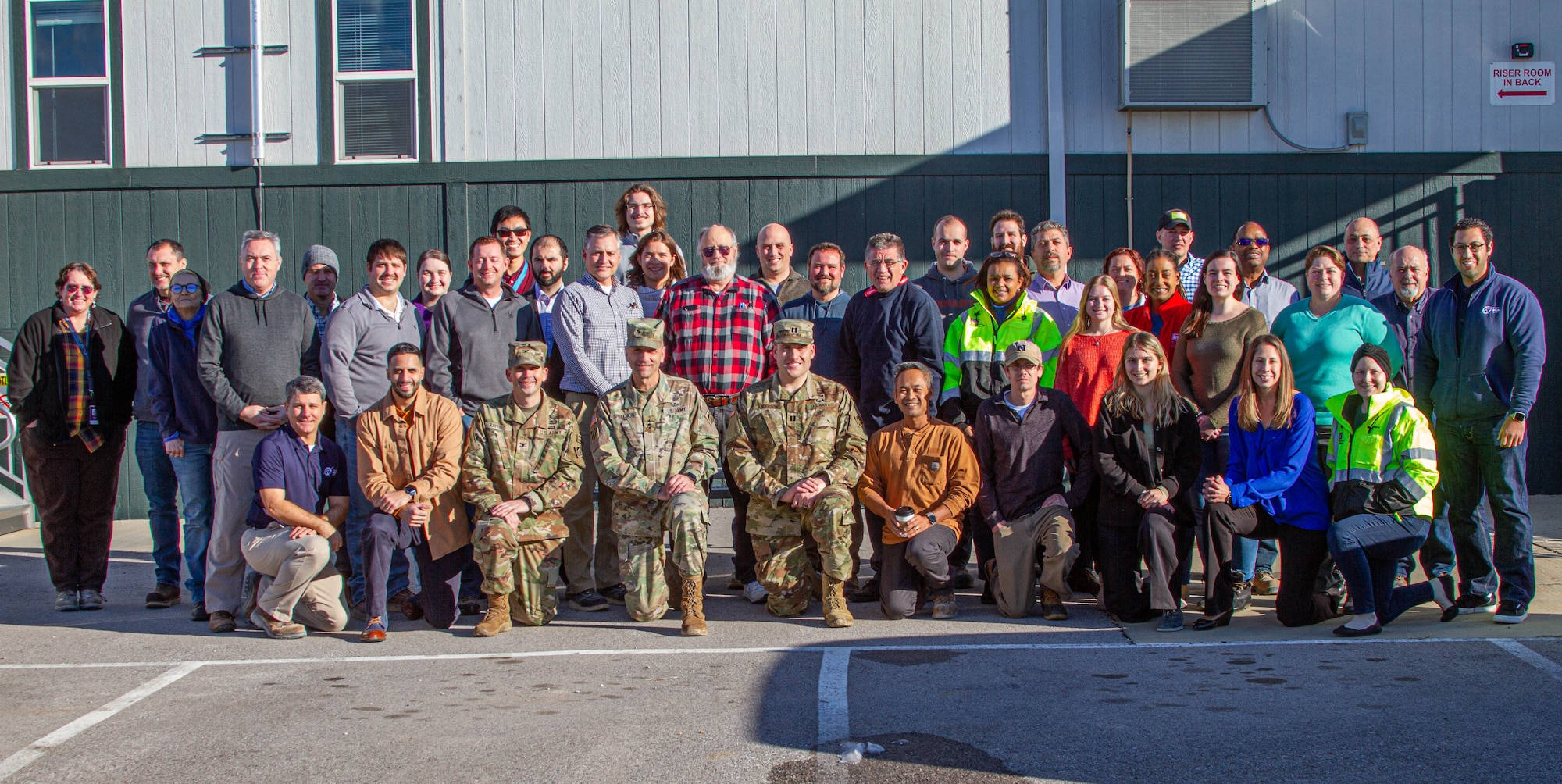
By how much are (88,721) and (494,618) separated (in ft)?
6.22

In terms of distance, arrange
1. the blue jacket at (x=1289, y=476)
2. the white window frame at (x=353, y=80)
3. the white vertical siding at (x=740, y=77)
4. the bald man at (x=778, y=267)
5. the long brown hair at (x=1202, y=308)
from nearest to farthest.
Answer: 1. the blue jacket at (x=1289, y=476)
2. the long brown hair at (x=1202, y=308)
3. the bald man at (x=778, y=267)
4. the white vertical siding at (x=740, y=77)
5. the white window frame at (x=353, y=80)

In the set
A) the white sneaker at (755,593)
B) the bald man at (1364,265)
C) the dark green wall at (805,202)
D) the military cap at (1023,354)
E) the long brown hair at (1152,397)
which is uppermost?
the dark green wall at (805,202)

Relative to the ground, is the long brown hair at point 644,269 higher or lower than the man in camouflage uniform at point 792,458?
higher

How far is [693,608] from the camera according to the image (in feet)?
20.1

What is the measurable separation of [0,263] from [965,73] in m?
8.11

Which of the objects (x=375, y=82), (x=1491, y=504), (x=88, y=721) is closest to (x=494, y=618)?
(x=88, y=721)

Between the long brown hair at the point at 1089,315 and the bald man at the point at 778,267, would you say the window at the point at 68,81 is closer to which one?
the bald man at the point at 778,267

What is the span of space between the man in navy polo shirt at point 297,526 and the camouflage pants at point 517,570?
737mm

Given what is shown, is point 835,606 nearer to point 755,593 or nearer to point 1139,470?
point 755,593

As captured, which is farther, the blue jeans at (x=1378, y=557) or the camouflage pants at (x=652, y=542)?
the camouflage pants at (x=652, y=542)

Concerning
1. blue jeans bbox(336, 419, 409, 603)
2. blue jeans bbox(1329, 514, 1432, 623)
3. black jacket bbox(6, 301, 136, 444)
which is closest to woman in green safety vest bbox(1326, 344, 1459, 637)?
blue jeans bbox(1329, 514, 1432, 623)

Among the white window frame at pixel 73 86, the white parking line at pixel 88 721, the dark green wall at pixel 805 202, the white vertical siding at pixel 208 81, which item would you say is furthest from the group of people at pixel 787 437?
the white window frame at pixel 73 86

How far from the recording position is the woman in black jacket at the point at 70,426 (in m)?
6.96

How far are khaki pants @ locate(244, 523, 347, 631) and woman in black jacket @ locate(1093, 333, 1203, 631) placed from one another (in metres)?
3.86
